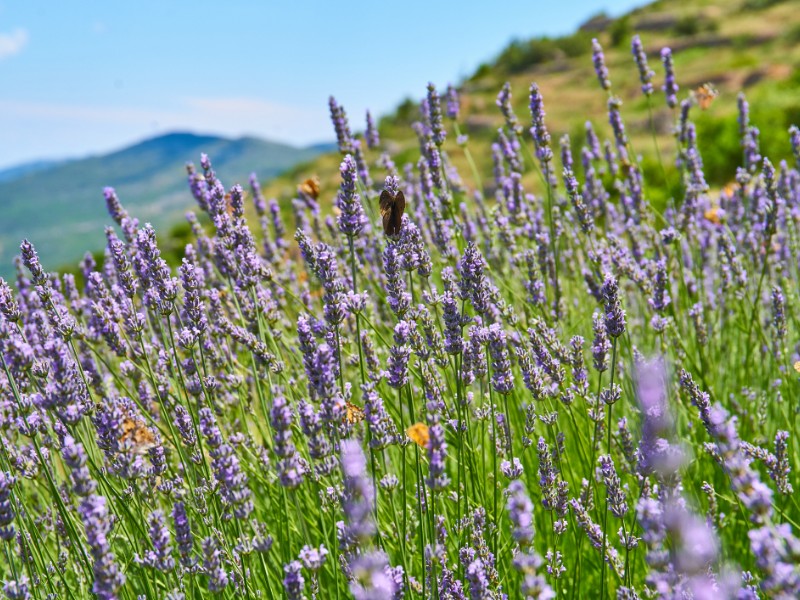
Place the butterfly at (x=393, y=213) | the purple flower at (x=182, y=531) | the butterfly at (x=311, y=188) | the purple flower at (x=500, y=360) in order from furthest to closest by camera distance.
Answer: the butterfly at (x=311, y=188), the butterfly at (x=393, y=213), the purple flower at (x=500, y=360), the purple flower at (x=182, y=531)

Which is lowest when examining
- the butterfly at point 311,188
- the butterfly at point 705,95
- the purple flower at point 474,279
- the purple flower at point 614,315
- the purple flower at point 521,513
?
the purple flower at point 521,513

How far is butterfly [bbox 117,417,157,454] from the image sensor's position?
206 cm

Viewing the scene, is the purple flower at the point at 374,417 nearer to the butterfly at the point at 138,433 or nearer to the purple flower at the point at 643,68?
the butterfly at the point at 138,433

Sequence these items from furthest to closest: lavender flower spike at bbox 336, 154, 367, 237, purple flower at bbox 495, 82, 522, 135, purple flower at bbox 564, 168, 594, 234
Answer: purple flower at bbox 495, 82, 522, 135
purple flower at bbox 564, 168, 594, 234
lavender flower spike at bbox 336, 154, 367, 237

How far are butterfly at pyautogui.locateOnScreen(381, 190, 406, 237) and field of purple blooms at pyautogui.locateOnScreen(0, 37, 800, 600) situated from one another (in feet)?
0.10

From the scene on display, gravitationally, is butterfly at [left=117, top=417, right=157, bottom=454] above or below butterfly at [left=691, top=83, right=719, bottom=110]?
below

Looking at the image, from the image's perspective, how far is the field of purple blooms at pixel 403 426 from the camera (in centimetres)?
128

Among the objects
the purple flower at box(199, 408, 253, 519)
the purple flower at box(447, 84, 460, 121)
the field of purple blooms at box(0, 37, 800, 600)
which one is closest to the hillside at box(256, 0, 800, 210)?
the purple flower at box(447, 84, 460, 121)

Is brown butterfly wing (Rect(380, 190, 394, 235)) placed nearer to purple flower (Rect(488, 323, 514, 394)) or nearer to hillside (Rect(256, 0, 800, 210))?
purple flower (Rect(488, 323, 514, 394))

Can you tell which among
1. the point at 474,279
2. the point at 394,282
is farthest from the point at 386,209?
the point at 474,279

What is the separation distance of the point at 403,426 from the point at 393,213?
699 mm

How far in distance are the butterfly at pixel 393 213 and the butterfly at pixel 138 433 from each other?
0.97 m

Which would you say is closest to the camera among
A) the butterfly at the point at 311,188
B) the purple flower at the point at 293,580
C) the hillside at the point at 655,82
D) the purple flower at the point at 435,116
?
the purple flower at the point at 293,580

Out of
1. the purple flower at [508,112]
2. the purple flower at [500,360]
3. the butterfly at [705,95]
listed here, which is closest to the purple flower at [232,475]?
the purple flower at [500,360]
